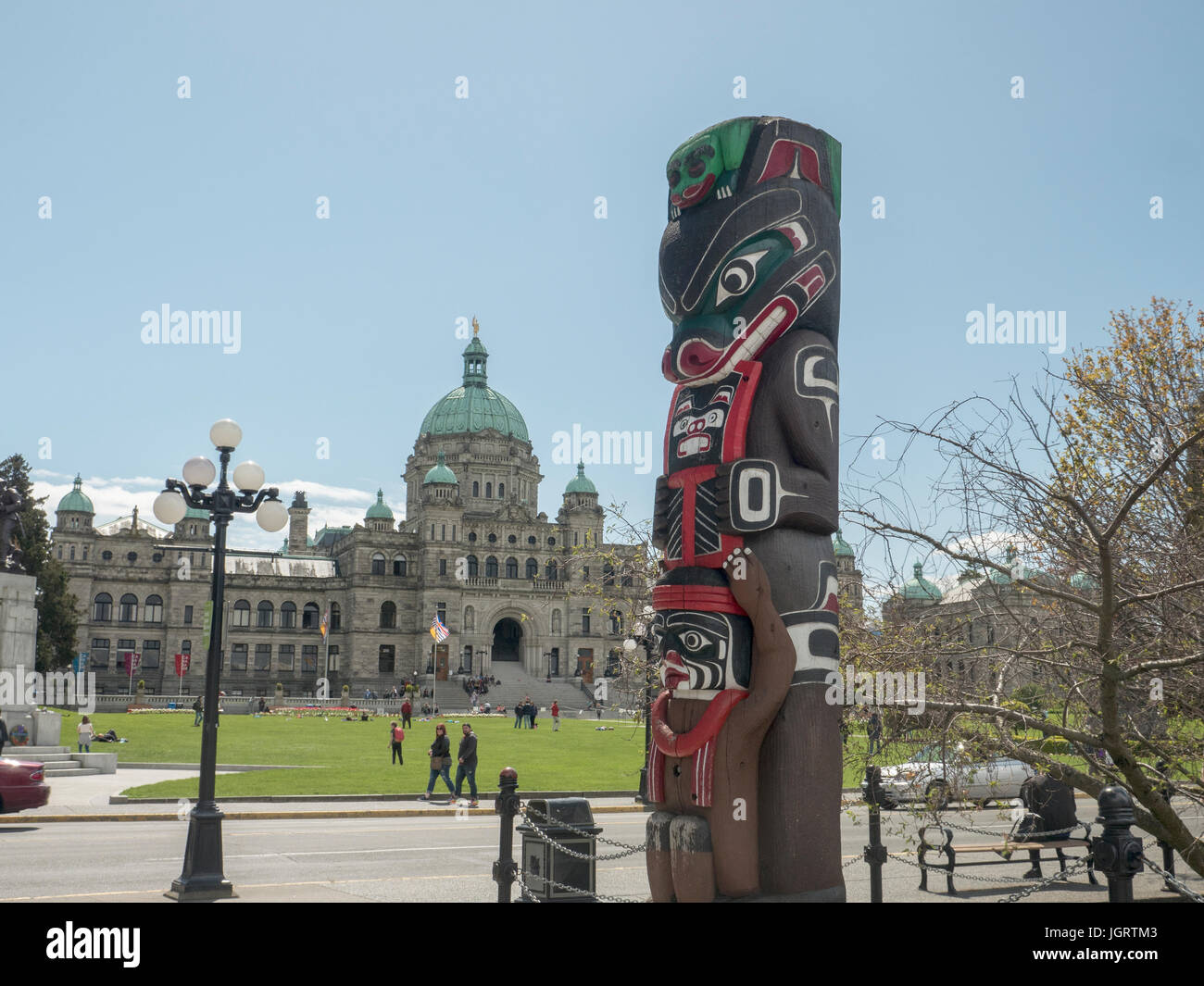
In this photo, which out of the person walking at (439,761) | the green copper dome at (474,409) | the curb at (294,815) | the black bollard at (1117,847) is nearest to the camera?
the black bollard at (1117,847)

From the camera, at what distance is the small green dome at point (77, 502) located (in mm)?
95938

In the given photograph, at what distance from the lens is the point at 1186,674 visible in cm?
992

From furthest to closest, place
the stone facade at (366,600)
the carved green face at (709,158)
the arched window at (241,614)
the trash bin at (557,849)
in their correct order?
the arched window at (241,614) → the stone facade at (366,600) → the trash bin at (557,849) → the carved green face at (709,158)

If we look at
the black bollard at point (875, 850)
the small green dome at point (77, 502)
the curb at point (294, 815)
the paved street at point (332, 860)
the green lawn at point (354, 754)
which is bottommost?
the green lawn at point (354, 754)

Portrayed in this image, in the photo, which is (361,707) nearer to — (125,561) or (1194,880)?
(125,561)

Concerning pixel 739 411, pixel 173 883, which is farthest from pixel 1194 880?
pixel 173 883

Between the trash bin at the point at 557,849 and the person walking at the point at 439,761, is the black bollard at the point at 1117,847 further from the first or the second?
the person walking at the point at 439,761

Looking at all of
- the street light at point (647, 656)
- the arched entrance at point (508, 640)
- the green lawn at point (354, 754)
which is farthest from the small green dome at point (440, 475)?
the street light at point (647, 656)

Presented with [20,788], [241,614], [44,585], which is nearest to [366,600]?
[241,614]

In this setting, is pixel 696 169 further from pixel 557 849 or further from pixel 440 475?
pixel 440 475

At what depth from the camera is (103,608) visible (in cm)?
8844

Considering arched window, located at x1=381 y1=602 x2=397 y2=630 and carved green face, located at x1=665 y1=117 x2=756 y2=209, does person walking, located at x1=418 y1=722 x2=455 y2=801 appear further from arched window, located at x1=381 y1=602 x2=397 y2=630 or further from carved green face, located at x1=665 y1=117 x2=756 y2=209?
arched window, located at x1=381 y1=602 x2=397 y2=630

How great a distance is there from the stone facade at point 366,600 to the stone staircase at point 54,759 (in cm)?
5722

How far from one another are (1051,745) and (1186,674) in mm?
2104
